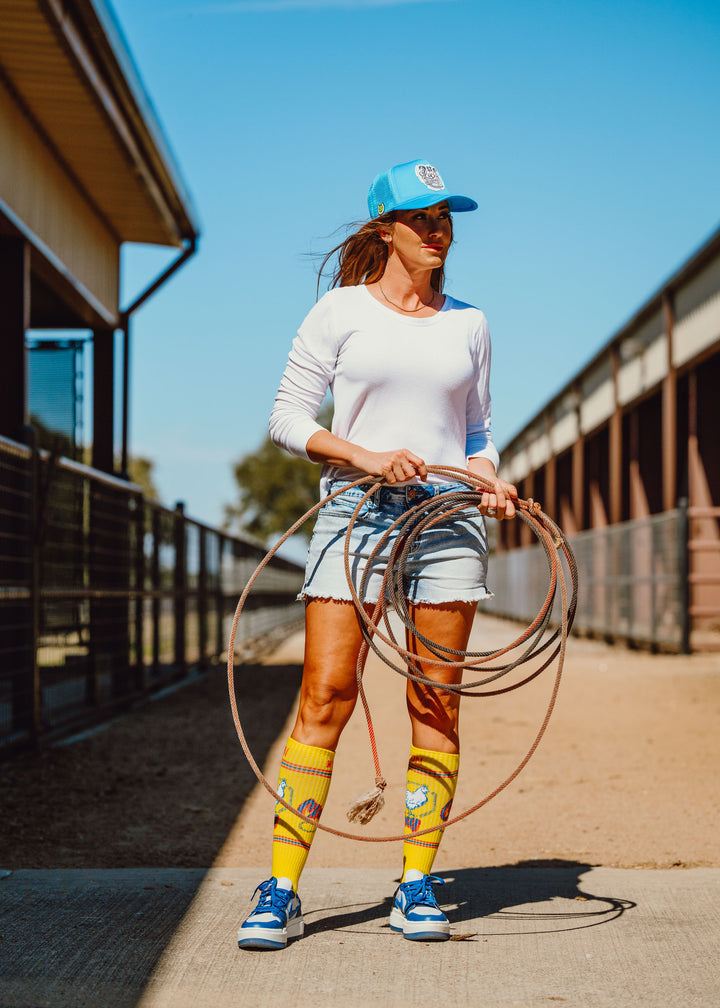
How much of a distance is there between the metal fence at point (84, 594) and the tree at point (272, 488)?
4989cm

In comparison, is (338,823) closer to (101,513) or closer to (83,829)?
(83,829)

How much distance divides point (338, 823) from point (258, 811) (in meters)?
0.45

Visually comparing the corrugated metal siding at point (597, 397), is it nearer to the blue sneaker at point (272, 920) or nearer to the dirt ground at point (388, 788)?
the dirt ground at point (388, 788)

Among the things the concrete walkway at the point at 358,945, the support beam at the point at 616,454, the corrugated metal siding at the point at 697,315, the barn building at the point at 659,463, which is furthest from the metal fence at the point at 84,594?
the support beam at the point at 616,454

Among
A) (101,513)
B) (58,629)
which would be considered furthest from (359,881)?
(101,513)

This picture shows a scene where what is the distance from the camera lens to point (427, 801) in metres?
3.30

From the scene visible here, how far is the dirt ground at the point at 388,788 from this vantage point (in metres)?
4.71

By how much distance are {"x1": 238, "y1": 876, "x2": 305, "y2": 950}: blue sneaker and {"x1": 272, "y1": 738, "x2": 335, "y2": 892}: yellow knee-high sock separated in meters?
0.05

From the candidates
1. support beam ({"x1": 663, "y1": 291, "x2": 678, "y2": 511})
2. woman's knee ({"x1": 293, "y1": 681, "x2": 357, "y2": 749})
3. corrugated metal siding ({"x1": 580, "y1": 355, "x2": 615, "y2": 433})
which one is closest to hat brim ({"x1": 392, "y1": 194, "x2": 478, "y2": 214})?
woman's knee ({"x1": 293, "y1": 681, "x2": 357, "y2": 749})

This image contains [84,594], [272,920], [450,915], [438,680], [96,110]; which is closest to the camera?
[272,920]

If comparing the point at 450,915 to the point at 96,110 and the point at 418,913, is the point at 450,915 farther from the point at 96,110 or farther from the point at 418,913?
the point at 96,110

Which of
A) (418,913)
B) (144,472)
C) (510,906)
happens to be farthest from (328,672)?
(144,472)

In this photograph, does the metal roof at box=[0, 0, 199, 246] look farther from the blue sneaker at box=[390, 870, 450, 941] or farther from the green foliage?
the green foliage

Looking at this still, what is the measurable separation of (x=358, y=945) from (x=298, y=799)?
40 centimetres
